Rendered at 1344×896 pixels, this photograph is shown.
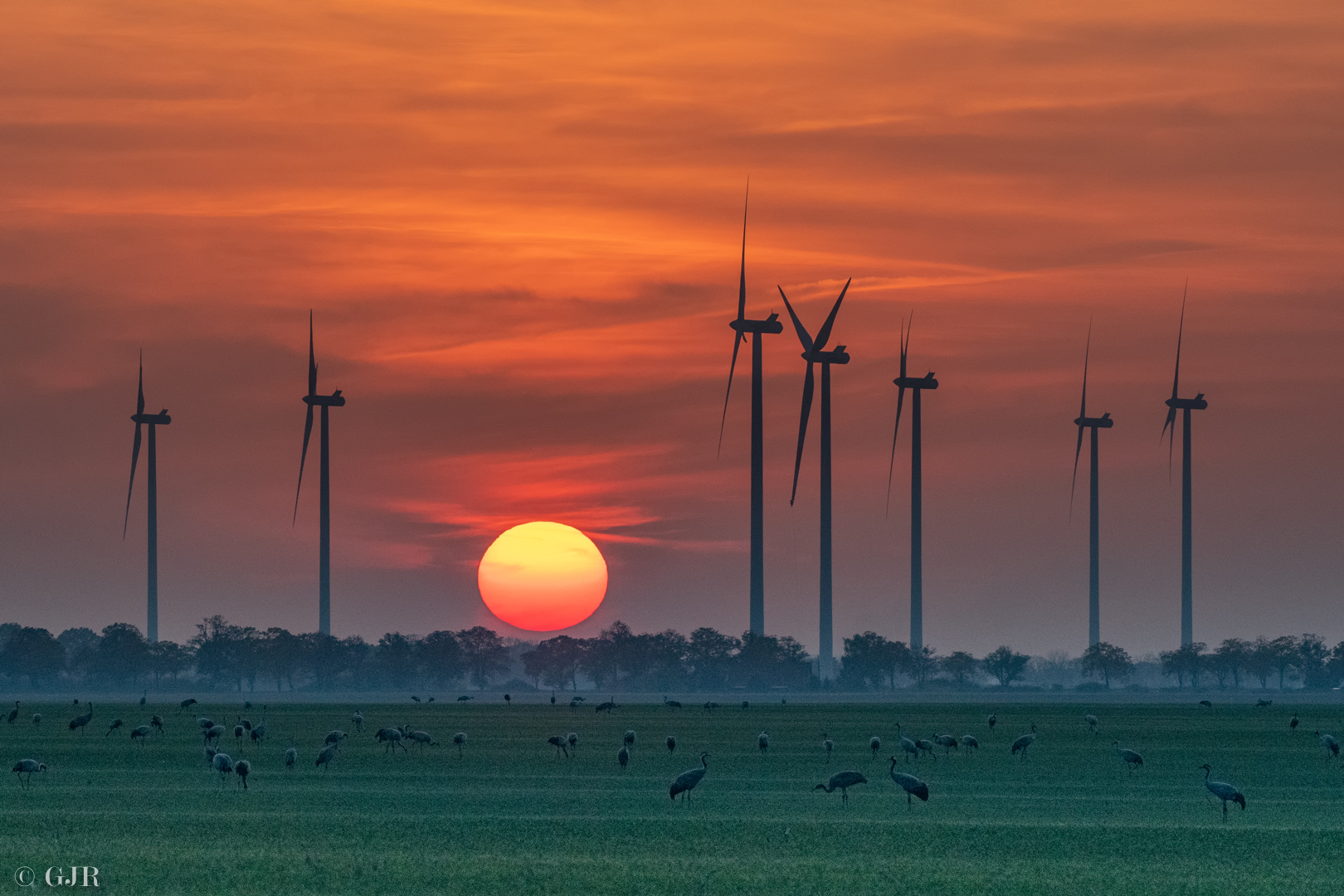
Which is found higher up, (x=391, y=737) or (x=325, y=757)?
→ (x=325, y=757)

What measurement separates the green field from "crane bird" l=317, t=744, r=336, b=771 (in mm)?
523

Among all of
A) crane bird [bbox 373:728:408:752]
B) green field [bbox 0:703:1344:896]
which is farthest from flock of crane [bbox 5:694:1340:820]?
green field [bbox 0:703:1344:896]

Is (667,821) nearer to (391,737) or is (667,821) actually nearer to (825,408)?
(391,737)

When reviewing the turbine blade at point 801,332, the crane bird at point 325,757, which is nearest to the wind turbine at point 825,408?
the turbine blade at point 801,332

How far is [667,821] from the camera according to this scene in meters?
45.5

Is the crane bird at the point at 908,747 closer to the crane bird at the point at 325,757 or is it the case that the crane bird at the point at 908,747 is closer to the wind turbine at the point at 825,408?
the crane bird at the point at 325,757

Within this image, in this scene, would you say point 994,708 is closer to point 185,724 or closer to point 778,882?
point 185,724

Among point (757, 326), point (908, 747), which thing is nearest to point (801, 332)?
point (757, 326)

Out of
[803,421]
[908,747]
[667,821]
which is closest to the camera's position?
[667,821]

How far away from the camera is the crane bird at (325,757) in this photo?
63250 mm

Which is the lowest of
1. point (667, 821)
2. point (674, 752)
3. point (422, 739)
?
point (674, 752)

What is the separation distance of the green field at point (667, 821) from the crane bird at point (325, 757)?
0.52 m

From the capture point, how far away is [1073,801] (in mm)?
52812

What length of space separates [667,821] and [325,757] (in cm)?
2130
